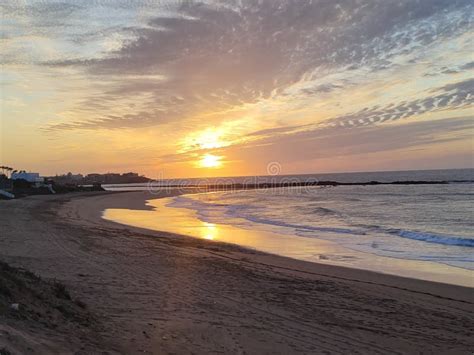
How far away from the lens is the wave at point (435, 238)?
18359 mm

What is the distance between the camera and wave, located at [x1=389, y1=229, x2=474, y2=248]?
18.4 m

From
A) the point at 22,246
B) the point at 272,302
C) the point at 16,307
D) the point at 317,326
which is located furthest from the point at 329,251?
the point at 16,307

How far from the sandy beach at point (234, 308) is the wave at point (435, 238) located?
27.3 feet

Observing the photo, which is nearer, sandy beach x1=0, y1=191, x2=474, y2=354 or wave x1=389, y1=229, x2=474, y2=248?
sandy beach x1=0, y1=191, x2=474, y2=354

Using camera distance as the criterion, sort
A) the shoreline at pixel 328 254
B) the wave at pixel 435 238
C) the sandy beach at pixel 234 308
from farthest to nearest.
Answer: the wave at pixel 435 238
the shoreline at pixel 328 254
the sandy beach at pixel 234 308

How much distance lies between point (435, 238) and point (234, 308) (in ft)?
49.6

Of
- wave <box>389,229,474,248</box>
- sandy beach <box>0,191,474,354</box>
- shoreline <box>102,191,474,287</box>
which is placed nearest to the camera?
sandy beach <box>0,191,474,354</box>

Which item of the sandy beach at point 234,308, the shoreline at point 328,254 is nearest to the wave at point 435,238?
the shoreline at point 328,254

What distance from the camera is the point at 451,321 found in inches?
304

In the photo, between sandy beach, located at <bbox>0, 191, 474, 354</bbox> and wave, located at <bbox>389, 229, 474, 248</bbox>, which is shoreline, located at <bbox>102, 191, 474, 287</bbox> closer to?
sandy beach, located at <bbox>0, 191, 474, 354</bbox>

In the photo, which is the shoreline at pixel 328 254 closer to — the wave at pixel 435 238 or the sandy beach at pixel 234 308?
the sandy beach at pixel 234 308

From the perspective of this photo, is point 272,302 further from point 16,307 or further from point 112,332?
point 16,307

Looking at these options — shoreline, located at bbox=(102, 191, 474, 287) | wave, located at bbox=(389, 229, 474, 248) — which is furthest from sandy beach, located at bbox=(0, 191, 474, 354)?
wave, located at bbox=(389, 229, 474, 248)

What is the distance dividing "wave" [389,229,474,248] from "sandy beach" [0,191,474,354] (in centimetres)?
833
